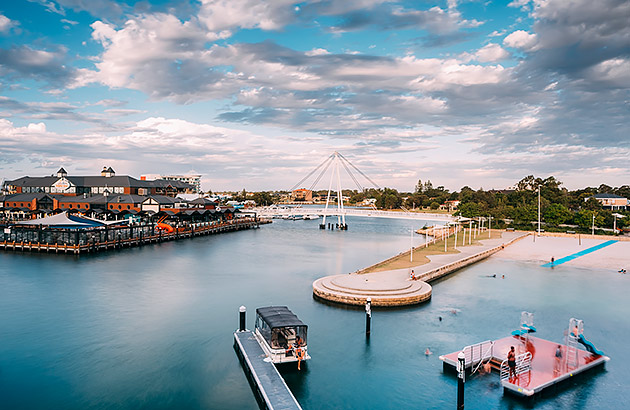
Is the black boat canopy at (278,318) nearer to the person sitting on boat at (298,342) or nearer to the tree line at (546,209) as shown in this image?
the person sitting on boat at (298,342)

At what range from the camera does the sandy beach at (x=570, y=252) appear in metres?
44.9

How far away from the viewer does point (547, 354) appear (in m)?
17.7

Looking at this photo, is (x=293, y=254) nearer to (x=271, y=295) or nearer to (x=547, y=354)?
(x=271, y=295)

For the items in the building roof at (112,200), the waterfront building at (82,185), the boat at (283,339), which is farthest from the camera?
the waterfront building at (82,185)

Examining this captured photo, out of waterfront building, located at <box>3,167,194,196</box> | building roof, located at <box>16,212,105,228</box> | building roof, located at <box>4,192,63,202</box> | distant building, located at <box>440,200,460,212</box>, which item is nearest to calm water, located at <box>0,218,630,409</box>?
building roof, located at <box>16,212,105,228</box>

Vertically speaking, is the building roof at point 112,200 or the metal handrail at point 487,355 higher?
the building roof at point 112,200

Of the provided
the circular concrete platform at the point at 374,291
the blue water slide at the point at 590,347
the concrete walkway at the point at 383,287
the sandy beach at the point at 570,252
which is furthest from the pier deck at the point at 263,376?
the sandy beach at the point at 570,252

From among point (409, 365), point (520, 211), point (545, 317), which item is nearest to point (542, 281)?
point (545, 317)

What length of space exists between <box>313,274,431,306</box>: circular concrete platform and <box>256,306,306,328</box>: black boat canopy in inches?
288

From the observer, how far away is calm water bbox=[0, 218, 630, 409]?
15281 mm

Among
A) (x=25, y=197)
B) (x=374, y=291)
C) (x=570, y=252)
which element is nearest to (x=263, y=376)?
(x=374, y=291)

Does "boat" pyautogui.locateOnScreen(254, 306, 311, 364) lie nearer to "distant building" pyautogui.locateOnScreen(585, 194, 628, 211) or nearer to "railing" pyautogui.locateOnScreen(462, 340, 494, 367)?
"railing" pyautogui.locateOnScreen(462, 340, 494, 367)

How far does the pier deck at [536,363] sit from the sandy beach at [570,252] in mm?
28987

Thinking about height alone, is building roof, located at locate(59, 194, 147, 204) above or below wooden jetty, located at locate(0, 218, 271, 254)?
above
